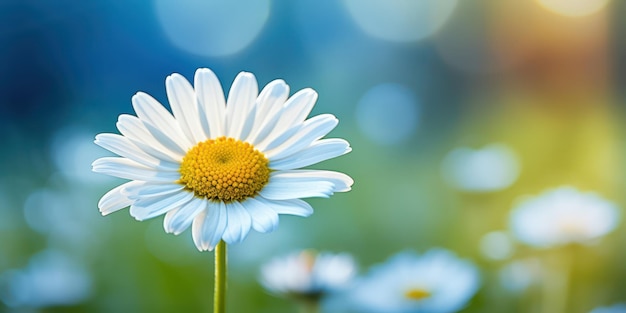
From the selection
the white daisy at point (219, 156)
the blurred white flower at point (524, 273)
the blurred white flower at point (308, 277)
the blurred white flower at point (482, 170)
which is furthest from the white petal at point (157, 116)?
the blurred white flower at point (482, 170)

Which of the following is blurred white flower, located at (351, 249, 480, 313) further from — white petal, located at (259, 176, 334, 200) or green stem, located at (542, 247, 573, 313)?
white petal, located at (259, 176, 334, 200)

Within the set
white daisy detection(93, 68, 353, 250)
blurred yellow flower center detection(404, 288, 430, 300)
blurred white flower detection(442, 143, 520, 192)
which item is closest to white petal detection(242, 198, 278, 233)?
white daisy detection(93, 68, 353, 250)

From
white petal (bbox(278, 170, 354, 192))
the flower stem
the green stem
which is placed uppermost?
the green stem

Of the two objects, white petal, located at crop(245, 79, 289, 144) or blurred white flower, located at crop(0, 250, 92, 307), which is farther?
blurred white flower, located at crop(0, 250, 92, 307)

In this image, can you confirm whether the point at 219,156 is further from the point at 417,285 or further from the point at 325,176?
the point at 417,285

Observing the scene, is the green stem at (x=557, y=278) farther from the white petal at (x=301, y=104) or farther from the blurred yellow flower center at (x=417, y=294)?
the white petal at (x=301, y=104)

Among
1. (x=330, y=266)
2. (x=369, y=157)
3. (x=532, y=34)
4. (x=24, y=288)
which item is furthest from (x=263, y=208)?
(x=532, y=34)

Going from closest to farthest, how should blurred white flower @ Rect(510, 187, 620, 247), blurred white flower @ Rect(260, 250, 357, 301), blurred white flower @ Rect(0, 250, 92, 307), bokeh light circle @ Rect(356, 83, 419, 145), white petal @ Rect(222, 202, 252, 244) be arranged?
1. white petal @ Rect(222, 202, 252, 244)
2. blurred white flower @ Rect(260, 250, 357, 301)
3. blurred white flower @ Rect(510, 187, 620, 247)
4. blurred white flower @ Rect(0, 250, 92, 307)
5. bokeh light circle @ Rect(356, 83, 419, 145)
